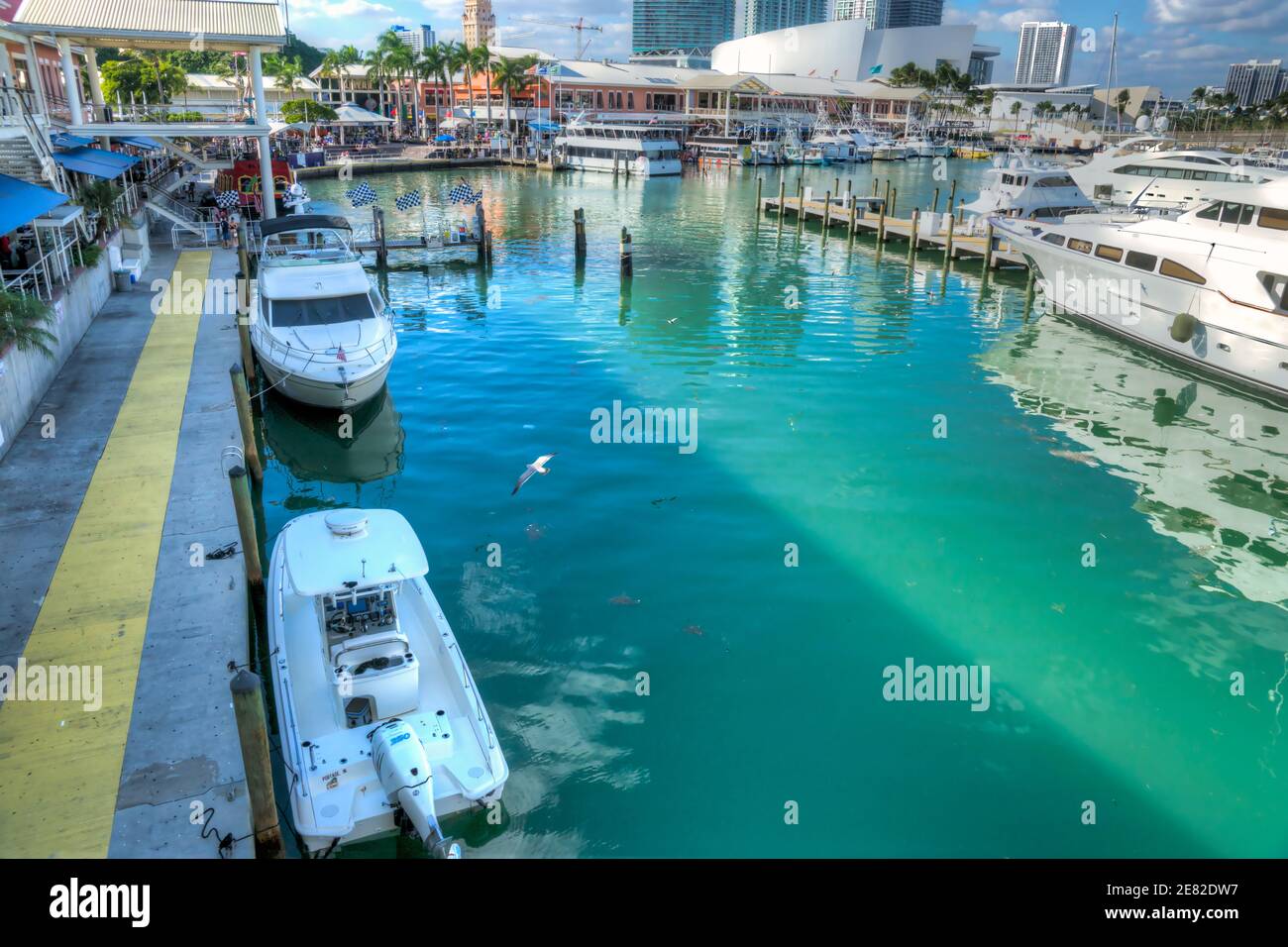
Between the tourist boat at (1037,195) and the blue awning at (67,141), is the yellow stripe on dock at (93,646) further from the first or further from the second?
the tourist boat at (1037,195)

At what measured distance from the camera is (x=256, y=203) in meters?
38.3

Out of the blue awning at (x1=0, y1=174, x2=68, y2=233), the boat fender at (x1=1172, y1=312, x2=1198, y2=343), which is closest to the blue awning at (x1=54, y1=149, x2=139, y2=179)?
the blue awning at (x1=0, y1=174, x2=68, y2=233)

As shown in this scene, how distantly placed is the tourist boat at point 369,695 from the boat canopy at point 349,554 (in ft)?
0.05

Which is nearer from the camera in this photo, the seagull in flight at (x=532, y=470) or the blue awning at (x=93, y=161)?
the seagull in flight at (x=532, y=470)

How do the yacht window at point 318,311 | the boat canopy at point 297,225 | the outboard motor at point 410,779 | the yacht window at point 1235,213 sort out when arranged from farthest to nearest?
the boat canopy at point 297,225
the yacht window at point 1235,213
the yacht window at point 318,311
the outboard motor at point 410,779

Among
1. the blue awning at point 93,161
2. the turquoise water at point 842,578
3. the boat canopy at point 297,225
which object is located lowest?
the turquoise water at point 842,578

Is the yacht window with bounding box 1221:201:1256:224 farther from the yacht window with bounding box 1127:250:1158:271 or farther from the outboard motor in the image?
the outboard motor

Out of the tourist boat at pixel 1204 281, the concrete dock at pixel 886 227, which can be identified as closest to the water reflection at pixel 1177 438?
the tourist boat at pixel 1204 281

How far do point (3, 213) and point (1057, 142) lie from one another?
13149 centimetres

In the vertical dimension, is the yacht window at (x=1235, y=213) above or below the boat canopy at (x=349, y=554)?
above

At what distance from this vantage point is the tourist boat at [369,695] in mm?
8398

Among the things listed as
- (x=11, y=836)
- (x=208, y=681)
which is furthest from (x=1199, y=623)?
(x=11, y=836)

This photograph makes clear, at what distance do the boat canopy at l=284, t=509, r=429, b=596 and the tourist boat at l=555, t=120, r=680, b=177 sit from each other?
72480 millimetres
